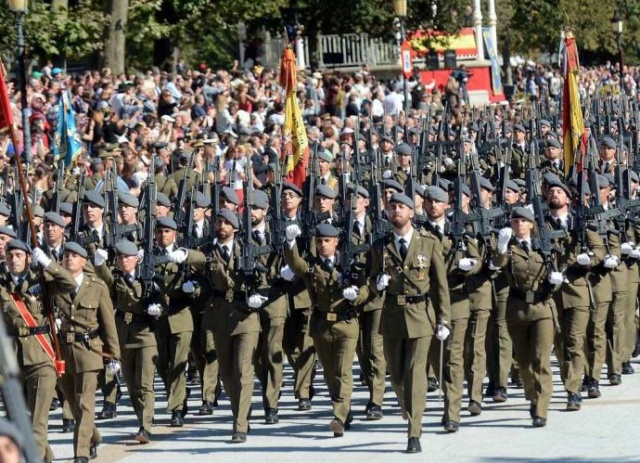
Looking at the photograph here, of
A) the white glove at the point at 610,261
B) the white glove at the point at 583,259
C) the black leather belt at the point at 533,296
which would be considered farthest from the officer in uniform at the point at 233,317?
the white glove at the point at 610,261

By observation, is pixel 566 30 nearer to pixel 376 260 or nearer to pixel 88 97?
pixel 376 260

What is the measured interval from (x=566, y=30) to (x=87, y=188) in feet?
18.8

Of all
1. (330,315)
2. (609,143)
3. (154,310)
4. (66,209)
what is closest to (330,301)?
(330,315)

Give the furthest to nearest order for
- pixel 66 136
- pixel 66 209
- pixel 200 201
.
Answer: pixel 66 136 → pixel 66 209 → pixel 200 201

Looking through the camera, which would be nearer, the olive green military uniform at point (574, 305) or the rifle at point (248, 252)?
the rifle at point (248, 252)

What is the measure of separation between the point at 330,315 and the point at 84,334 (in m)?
2.13

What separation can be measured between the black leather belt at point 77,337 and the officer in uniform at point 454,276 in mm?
2748

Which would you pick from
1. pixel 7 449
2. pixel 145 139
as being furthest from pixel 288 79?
pixel 7 449

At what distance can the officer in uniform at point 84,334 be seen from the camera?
12984 mm

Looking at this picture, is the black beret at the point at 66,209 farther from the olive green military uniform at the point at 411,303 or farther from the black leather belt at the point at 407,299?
the black leather belt at the point at 407,299

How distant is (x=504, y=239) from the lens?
1391 cm

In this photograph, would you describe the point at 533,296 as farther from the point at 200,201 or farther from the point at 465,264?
the point at 200,201

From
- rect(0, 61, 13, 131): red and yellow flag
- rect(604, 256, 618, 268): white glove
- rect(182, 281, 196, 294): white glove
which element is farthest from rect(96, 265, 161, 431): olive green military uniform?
rect(604, 256, 618, 268): white glove

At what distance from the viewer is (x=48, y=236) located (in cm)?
1485
